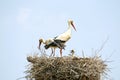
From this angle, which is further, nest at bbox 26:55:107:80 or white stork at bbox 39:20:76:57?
white stork at bbox 39:20:76:57

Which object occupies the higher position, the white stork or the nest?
the white stork

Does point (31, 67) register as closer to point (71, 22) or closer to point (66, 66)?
point (66, 66)

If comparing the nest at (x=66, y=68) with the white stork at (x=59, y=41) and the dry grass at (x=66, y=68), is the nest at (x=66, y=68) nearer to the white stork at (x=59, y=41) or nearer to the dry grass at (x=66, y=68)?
the dry grass at (x=66, y=68)

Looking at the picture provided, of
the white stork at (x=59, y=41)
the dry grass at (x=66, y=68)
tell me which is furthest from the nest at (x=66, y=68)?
the white stork at (x=59, y=41)

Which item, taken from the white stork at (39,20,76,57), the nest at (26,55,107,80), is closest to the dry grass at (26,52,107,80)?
the nest at (26,55,107,80)

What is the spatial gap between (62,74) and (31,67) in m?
0.75

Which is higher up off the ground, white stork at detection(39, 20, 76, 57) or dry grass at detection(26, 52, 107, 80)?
white stork at detection(39, 20, 76, 57)

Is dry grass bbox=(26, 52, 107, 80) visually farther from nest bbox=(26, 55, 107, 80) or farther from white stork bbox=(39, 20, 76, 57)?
white stork bbox=(39, 20, 76, 57)

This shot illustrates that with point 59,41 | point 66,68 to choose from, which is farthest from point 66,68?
point 59,41

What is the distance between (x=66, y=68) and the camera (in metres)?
6.47

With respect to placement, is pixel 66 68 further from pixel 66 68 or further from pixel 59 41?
pixel 59 41

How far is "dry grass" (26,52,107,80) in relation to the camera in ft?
21.1

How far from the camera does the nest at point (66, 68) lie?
21.1 ft

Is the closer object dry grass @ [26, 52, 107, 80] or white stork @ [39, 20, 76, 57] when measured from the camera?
dry grass @ [26, 52, 107, 80]
